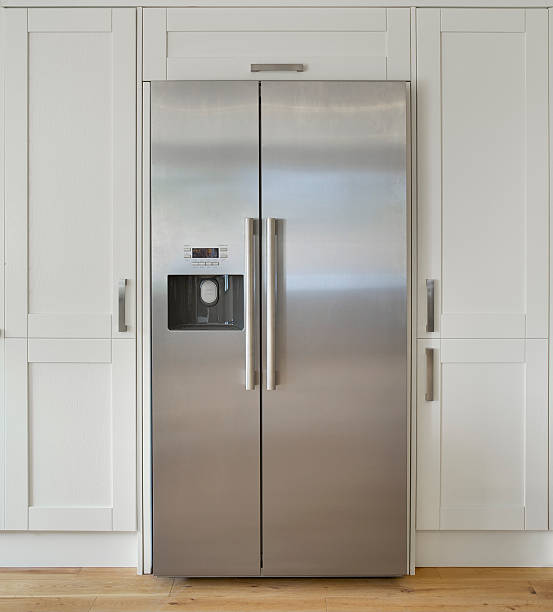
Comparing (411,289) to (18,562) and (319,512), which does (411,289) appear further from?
(18,562)

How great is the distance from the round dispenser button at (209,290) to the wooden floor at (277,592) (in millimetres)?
1108

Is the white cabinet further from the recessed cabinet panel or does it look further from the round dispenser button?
the round dispenser button

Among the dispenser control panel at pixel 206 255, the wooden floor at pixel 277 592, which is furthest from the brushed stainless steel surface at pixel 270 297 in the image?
the wooden floor at pixel 277 592

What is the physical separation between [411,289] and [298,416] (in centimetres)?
67

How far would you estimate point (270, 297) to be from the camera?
209 centimetres

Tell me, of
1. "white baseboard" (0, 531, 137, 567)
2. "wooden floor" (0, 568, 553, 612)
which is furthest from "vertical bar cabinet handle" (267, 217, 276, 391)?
"white baseboard" (0, 531, 137, 567)

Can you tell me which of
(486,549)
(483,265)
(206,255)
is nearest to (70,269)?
(206,255)

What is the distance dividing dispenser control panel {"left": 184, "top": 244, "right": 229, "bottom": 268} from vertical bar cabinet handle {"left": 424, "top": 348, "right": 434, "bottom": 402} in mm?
883

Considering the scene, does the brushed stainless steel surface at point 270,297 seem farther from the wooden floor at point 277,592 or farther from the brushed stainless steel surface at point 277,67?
the wooden floor at point 277,592

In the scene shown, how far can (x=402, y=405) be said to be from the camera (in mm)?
2129

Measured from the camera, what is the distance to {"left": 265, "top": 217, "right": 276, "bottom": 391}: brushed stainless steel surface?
209cm

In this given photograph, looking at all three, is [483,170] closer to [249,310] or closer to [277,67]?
[277,67]

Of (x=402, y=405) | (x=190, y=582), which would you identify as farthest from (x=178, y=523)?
(x=402, y=405)

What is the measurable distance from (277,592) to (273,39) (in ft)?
6.93
